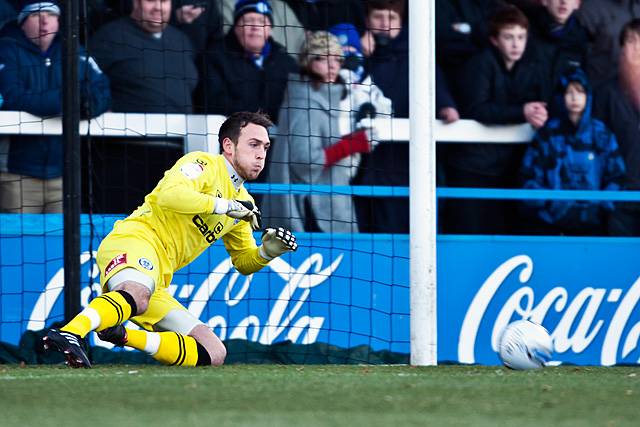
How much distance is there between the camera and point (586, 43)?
9500 millimetres

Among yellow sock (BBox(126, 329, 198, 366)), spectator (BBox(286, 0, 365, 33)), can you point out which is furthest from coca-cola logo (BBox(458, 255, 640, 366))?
yellow sock (BBox(126, 329, 198, 366))

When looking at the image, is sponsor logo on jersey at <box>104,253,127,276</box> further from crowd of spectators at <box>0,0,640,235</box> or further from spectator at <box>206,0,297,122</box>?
spectator at <box>206,0,297,122</box>

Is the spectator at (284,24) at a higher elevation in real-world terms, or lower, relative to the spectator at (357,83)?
higher

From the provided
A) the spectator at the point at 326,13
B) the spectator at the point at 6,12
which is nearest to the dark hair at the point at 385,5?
the spectator at the point at 326,13

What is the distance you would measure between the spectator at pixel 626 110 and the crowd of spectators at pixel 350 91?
1cm

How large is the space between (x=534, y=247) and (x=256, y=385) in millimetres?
4146

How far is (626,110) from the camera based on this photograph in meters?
9.50

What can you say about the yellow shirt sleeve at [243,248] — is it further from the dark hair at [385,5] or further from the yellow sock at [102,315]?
the dark hair at [385,5]

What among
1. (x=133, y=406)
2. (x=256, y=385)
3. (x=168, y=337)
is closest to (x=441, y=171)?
(x=168, y=337)

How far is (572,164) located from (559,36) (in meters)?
0.97

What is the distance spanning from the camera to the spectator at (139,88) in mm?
8594

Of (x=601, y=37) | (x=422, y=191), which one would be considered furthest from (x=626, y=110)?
(x=422, y=191)

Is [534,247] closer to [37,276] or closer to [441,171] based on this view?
[441,171]

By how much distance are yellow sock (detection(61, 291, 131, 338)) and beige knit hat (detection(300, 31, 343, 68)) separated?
3138 mm
